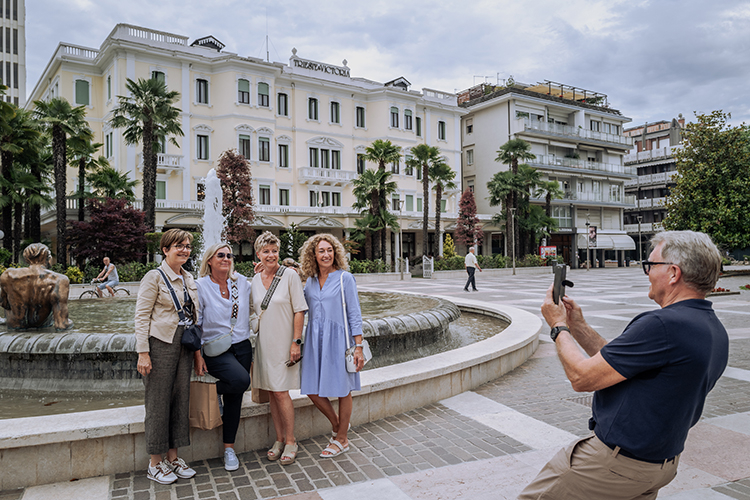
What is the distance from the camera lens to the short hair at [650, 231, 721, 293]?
197cm

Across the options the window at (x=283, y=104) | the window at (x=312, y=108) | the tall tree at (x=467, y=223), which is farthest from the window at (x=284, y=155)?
the tall tree at (x=467, y=223)

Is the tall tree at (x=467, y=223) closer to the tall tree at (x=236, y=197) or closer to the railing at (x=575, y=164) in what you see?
the railing at (x=575, y=164)

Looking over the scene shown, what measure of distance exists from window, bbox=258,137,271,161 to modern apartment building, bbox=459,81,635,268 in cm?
2049

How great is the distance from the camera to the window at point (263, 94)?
35.6m

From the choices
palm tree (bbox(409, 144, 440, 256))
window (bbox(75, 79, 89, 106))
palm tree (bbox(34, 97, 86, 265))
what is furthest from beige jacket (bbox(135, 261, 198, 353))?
window (bbox(75, 79, 89, 106))

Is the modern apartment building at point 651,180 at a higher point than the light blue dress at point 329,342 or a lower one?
higher

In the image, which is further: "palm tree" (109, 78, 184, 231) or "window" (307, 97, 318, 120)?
"window" (307, 97, 318, 120)

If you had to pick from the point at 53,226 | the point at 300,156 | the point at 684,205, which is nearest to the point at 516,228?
the point at 684,205

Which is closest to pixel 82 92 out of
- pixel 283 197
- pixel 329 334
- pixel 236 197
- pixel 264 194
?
pixel 236 197

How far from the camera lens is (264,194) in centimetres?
3597

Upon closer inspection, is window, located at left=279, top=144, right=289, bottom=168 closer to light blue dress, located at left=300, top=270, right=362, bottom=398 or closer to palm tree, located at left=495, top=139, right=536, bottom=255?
palm tree, located at left=495, top=139, right=536, bottom=255

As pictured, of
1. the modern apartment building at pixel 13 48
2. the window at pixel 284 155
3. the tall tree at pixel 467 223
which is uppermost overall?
the modern apartment building at pixel 13 48

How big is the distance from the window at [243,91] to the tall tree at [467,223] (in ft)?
61.0

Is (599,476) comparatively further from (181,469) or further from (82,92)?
(82,92)
